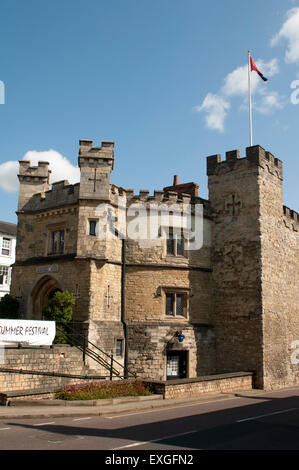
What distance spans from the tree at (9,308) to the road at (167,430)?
975 centimetres

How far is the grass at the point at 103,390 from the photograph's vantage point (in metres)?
15.4

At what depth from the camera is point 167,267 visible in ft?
75.9

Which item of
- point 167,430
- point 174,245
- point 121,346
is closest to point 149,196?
point 174,245

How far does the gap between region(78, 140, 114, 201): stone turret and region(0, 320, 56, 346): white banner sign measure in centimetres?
670

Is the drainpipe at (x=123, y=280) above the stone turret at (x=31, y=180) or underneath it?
underneath

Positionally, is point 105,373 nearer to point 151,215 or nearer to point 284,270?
point 151,215

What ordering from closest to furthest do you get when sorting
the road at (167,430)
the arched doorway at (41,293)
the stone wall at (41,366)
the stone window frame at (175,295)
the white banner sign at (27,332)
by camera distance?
the road at (167,430) → the stone wall at (41,366) → the white banner sign at (27,332) → the arched doorway at (41,293) → the stone window frame at (175,295)

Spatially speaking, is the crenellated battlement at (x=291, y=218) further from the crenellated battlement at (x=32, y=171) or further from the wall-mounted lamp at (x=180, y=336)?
the crenellated battlement at (x=32, y=171)

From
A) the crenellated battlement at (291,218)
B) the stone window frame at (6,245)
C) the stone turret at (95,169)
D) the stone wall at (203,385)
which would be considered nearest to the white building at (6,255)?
the stone window frame at (6,245)

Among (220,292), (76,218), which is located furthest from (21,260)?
(220,292)

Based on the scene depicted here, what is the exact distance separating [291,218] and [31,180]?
16444mm

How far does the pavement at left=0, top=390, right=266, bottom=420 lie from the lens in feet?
42.5

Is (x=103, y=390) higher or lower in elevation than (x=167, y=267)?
lower

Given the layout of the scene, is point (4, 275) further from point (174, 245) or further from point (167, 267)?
point (167, 267)
